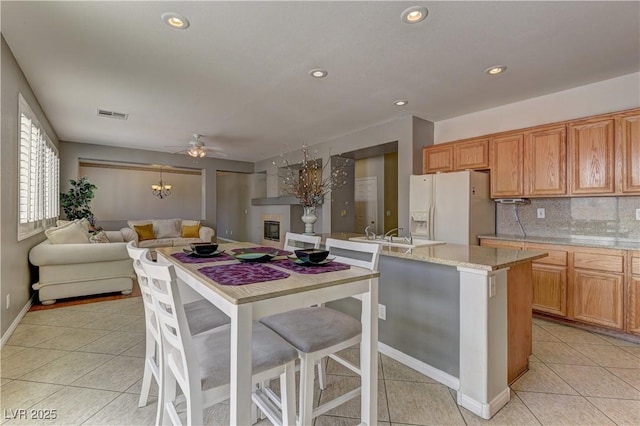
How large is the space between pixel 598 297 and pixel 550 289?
0.37 m

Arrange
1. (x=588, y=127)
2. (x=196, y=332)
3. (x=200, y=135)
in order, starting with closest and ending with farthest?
1. (x=196, y=332)
2. (x=588, y=127)
3. (x=200, y=135)

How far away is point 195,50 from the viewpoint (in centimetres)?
246

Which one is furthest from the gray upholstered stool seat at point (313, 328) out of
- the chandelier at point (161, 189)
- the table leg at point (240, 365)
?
the chandelier at point (161, 189)

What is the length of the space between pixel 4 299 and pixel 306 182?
2.86 metres

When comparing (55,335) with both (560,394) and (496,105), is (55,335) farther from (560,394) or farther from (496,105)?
(496,105)

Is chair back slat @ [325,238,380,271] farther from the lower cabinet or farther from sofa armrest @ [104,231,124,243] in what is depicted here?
sofa armrest @ [104,231,124,243]

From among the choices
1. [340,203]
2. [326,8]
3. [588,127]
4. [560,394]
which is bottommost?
[560,394]

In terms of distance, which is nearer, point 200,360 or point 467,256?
point 200,360

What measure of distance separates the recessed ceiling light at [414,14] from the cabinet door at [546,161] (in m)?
2.20

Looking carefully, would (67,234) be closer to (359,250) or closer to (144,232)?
(144,232)

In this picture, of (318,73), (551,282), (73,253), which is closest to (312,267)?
(318,73)

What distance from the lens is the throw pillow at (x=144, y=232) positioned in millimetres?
6443

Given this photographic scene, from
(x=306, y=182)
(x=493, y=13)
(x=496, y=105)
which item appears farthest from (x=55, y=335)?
(x=496, y=105)

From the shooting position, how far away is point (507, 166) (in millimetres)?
3543
